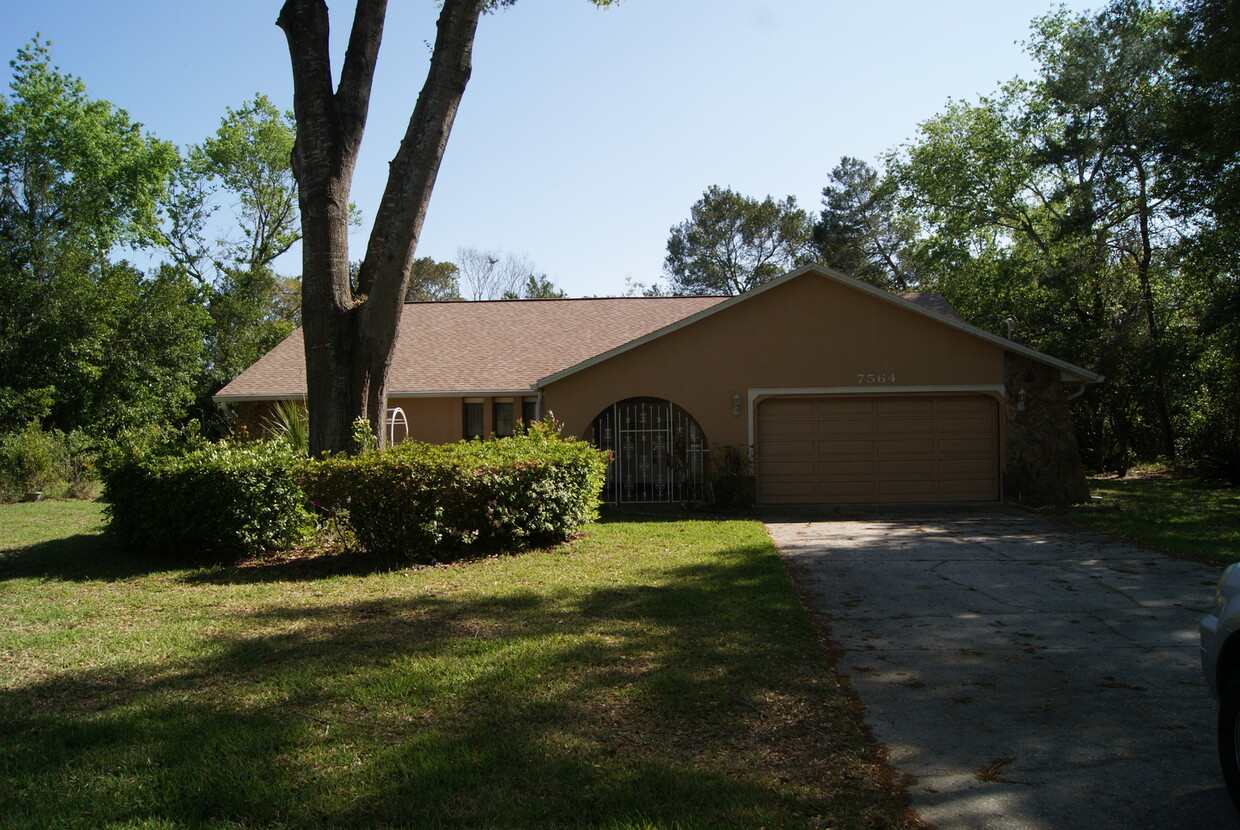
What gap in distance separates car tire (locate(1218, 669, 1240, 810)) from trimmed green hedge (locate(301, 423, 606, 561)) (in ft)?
26.3

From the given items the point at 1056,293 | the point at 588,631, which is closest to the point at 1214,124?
the point at 1056,293

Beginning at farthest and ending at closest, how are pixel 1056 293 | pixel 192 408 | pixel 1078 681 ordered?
pixel 192 408 < pixel 1056 293 < pixel 1078 681

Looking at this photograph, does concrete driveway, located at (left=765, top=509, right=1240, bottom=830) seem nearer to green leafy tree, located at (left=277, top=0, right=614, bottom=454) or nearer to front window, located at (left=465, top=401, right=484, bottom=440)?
green leafy tree, located at (left=277, top=0, right=614, bottom=454)

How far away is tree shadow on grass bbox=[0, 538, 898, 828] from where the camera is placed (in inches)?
156

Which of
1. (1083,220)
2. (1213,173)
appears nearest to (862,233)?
(1083,220)

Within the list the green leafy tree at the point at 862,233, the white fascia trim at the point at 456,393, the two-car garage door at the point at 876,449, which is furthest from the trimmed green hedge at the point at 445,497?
the green leafy tree at the point at 862,233

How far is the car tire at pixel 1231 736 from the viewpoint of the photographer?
3.74 metres

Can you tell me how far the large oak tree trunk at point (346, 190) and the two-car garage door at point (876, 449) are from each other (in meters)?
7.99

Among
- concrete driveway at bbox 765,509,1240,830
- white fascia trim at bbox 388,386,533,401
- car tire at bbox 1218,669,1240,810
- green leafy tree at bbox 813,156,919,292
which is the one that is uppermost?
green leafy tree at bbox 813,156,919,292

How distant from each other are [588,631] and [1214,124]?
15.7m

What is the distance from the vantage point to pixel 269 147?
3875 centimetres

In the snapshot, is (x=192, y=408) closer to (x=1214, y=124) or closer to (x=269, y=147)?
(x=269, y=147)

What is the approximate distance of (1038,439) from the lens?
54.1ft

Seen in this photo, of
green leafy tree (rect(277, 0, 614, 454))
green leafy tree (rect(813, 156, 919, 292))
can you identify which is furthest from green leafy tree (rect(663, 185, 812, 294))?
green leafy tree (rect(277, 0, 614, 454))
